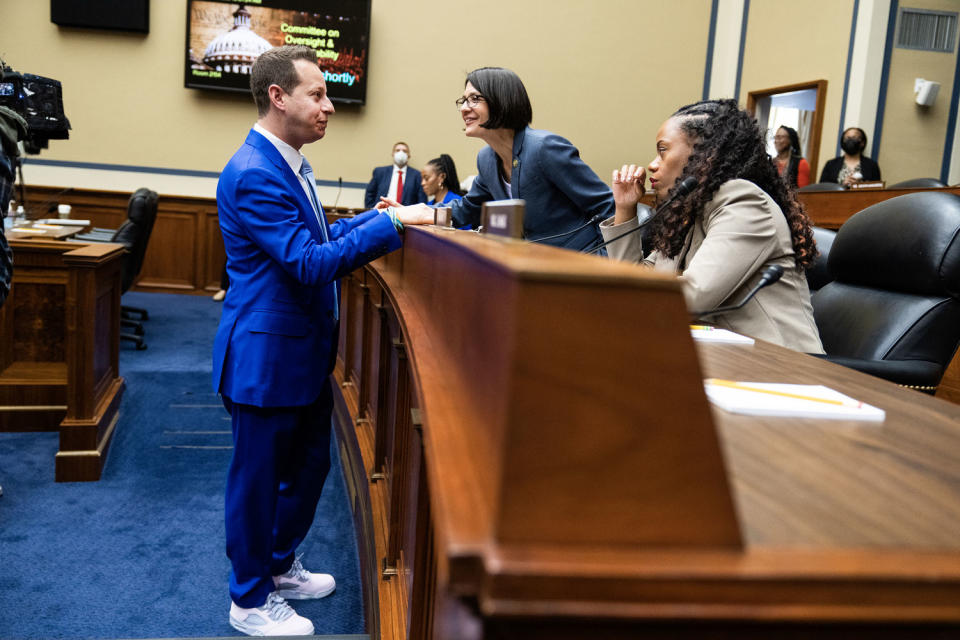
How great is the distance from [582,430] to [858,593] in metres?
0.20

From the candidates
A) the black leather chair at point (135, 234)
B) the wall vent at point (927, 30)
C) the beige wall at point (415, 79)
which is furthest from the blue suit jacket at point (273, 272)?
the wall vent at point (927, 30)

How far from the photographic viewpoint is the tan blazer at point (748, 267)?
68.2 inches

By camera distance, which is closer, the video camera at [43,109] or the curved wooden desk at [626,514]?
the curved wooden desk at [626,514]

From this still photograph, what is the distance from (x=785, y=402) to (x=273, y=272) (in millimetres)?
1187

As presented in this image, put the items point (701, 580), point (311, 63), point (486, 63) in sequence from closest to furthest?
point (701, 580), point (311, 63), point (486, 63)

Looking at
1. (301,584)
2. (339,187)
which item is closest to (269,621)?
(301,584)

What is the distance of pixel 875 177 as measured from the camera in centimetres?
584

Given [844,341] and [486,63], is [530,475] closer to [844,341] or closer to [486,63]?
[844,341]

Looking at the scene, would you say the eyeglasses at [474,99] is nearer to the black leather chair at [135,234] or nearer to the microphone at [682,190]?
the microphone at [682,190]

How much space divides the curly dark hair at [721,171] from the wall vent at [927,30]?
5.27 metres

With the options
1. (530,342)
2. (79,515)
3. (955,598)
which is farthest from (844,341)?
(79,515)

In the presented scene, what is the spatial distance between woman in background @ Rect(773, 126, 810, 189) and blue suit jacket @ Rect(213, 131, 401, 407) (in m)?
5.38

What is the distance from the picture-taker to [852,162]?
236 inches

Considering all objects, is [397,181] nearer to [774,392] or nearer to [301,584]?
[301,584]
